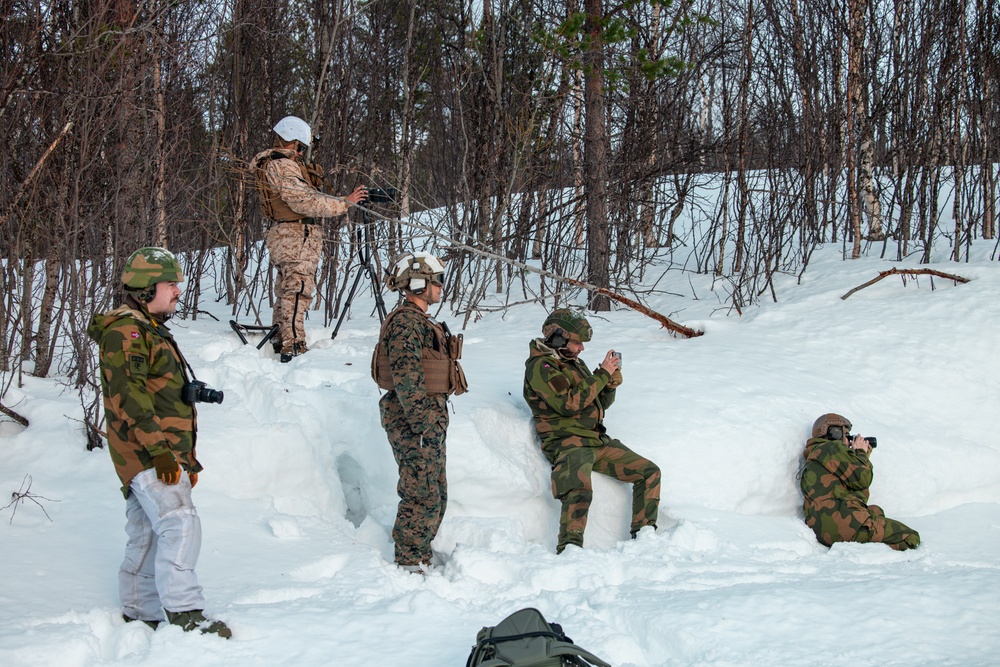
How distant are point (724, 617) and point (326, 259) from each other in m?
6.01

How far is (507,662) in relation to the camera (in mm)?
2979

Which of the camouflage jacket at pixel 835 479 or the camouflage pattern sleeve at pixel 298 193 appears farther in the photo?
the camouflage pattern sleeve at pixel 298 193

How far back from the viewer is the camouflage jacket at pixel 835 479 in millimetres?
5164

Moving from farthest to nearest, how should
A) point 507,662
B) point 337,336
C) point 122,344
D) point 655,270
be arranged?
point 655,270
point 337,336
point 122,344
point 507,662

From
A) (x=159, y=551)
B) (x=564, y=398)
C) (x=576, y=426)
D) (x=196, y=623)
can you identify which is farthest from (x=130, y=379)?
(x=576, y=426)

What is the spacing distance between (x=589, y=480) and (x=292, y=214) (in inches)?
130

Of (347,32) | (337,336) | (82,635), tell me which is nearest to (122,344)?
(82,635)

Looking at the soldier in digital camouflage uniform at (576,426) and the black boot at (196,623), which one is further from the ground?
the soldier in digital camouflage uniform at (576,426)

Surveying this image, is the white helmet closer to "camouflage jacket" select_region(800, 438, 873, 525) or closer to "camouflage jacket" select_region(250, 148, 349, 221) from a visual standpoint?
"camouflage jacket" select_region(250, 148, 349, 221)

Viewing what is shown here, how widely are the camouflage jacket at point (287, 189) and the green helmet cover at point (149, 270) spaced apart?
2.99 m

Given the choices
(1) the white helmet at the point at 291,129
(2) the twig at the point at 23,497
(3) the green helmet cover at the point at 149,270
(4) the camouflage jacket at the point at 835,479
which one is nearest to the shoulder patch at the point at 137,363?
(3) the green helmet cover at the point at 149,270

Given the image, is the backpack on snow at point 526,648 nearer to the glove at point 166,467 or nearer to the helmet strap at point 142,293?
the glove at point 166,467

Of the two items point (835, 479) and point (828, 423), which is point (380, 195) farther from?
point (835, 479)

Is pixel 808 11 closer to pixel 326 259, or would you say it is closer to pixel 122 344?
pixel 326 259
